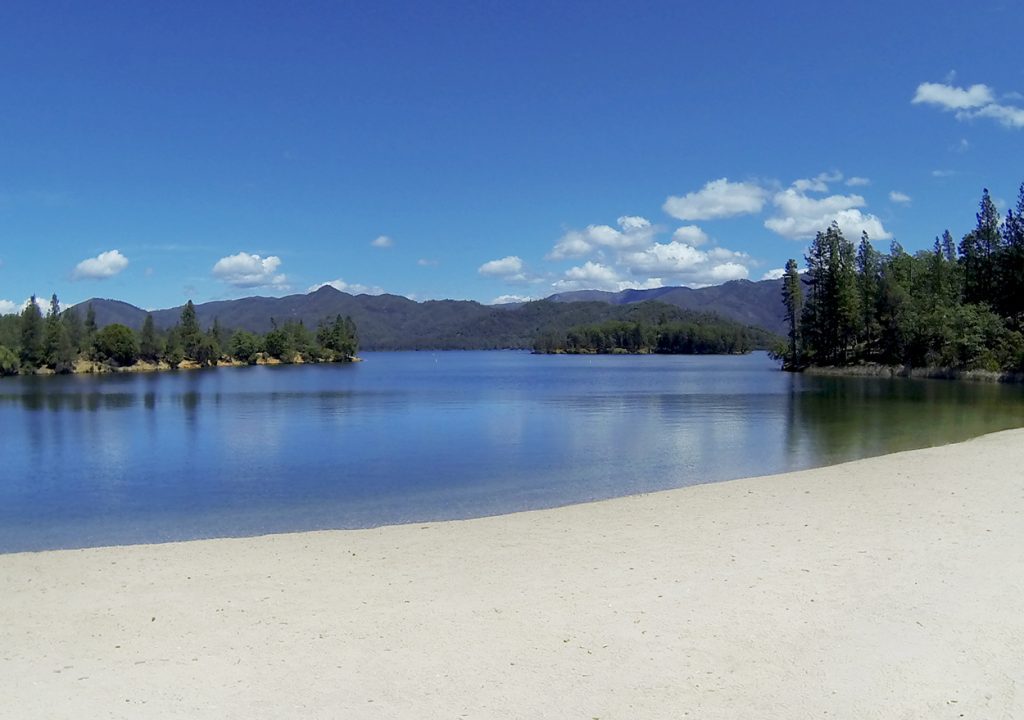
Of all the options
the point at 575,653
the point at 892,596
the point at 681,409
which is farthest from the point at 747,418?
the point at 575,653

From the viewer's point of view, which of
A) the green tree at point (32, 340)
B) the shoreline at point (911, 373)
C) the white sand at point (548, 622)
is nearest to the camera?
the white sand at point (548, 622)

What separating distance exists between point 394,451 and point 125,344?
432ft

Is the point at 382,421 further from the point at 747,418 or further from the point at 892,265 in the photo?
the point at 892,265

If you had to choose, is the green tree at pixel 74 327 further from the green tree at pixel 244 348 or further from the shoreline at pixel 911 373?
the shoreline at pixel 911 373

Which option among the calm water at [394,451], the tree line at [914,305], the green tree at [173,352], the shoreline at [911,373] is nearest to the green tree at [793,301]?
the tree line at [914,305]

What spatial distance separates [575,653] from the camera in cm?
718

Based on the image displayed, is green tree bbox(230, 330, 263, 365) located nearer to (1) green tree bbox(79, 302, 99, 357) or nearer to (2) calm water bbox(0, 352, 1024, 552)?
(1) green tree bbox(79, 302, 99, 357)

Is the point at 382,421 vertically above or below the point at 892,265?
below

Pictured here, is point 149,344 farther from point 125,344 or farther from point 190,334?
point 190,334

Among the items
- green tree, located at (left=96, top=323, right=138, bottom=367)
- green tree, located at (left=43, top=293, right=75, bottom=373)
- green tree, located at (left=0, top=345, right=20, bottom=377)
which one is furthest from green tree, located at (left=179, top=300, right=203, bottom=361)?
green tree, located at (left=0, top=345, right=20, bottom=377)

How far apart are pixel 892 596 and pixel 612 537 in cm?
469

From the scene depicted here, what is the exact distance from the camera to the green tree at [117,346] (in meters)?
141

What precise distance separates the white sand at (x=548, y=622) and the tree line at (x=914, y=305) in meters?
70.1

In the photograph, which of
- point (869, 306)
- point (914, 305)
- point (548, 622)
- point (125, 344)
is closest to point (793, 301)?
point (869, 306)
